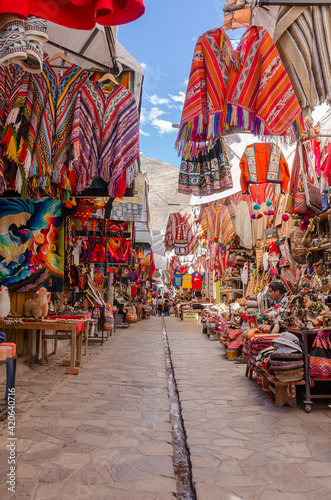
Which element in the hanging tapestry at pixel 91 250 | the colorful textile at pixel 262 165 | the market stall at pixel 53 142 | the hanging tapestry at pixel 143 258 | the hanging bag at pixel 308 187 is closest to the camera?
the market stall at pixel 53 142

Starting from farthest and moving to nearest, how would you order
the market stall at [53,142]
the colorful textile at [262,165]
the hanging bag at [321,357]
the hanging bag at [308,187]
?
the colorful textile at [262,165] → the hanging bag at [308,187] → the hanging bag at [321,357] → the market stall at [53,142]

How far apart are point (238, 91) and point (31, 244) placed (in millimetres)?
4040

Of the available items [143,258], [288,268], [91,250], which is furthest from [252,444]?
[143,258]

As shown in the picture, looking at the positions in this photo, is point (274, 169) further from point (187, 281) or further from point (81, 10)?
point (187, 281)

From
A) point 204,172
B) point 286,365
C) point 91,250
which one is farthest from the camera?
point 91,250

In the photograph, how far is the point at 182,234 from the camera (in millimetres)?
20391

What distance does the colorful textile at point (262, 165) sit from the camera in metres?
8.26

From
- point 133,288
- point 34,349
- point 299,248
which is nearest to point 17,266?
point 34,349

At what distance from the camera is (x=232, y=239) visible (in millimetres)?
13289

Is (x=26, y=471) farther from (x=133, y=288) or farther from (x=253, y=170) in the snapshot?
(x=133, y=288)

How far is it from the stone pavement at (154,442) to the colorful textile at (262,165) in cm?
416

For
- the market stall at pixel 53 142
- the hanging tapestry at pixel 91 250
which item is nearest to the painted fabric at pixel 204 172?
the market stall at pixel 53 142

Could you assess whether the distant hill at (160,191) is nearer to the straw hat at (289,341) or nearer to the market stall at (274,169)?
the market stall at (274,169)

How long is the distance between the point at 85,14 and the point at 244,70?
2587mm
